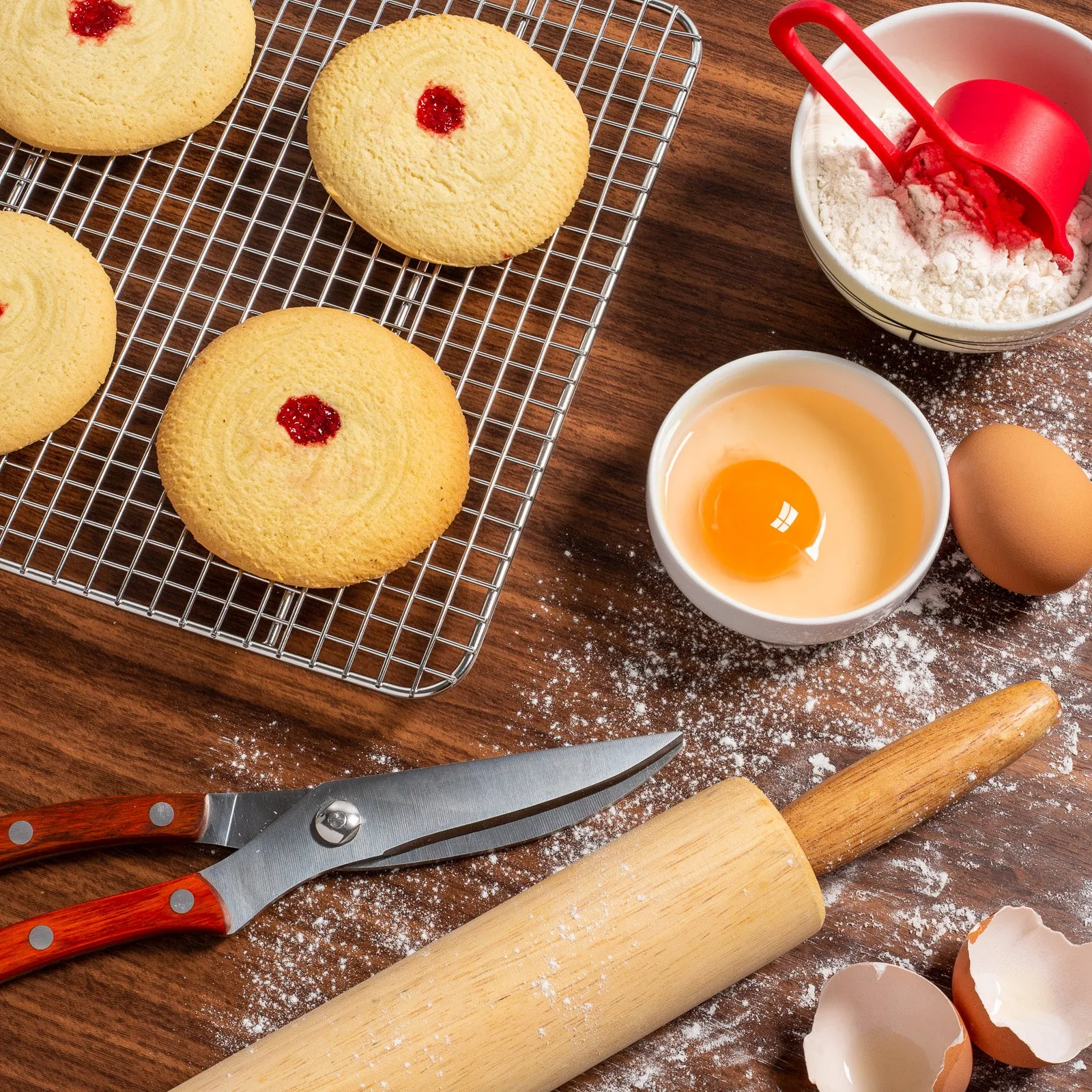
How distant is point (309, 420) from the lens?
141cm

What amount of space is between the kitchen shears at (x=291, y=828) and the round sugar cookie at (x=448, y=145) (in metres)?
0.68

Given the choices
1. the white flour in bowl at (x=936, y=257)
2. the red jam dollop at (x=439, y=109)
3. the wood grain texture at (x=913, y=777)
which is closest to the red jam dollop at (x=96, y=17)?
the red jam dollop at (x=439, y=109)

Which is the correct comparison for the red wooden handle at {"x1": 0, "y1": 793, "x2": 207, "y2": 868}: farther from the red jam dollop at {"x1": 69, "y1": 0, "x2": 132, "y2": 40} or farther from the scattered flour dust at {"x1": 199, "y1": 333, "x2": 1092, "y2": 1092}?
the red jam dollop at {"x1": 69, "y1": 0, "x2": 132, "y2": 40}

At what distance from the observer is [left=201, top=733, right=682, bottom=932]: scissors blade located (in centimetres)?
139

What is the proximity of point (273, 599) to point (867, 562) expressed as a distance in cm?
77

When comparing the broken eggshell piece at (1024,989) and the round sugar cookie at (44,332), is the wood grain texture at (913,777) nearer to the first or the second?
the broken eggshell piece at (1024,989)

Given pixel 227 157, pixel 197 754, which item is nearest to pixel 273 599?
pixel 197 754

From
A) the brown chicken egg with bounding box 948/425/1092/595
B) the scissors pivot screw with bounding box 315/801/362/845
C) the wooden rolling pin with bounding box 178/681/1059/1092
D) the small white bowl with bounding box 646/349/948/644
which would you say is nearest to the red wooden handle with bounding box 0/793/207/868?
the scissors pivot screw with bounding box 315/801/362/845

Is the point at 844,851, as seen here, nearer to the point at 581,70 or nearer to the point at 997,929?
the point at 997,929

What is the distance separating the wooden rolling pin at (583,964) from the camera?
1240 mm

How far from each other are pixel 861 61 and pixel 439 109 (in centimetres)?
55

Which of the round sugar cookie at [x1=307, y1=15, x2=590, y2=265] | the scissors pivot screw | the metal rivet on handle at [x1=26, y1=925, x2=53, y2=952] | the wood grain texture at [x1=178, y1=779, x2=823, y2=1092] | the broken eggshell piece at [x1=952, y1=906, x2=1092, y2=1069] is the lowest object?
the metal rivet on handle at [x1=26, y1=925, x2=53, y2=952]

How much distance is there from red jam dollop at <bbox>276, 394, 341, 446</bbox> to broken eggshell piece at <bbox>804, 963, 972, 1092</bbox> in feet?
2.93

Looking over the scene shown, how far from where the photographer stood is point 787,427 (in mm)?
1508
